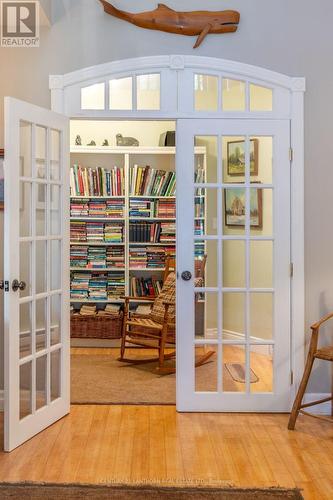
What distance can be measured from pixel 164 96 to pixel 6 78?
1.10 meters

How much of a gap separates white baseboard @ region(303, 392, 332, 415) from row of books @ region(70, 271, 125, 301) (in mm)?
2960

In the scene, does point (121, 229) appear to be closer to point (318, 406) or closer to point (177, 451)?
point (318, 406)

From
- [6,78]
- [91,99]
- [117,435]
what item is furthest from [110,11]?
[117,435]

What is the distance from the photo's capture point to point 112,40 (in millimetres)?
4000

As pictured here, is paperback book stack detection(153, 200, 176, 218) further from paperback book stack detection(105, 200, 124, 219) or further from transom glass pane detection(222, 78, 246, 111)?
transom glass pane detection(222, 78, 246, 111)

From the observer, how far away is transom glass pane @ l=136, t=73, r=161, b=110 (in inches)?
159

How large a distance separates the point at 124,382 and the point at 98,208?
7.57ft

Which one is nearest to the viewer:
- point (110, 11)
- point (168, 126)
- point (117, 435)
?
point (117, 435)

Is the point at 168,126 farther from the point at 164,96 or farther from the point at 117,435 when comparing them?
the point at 117,435

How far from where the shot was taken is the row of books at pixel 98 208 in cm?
650

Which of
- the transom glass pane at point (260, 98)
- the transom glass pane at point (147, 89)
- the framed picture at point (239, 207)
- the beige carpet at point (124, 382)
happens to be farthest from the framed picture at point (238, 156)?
the beige carpet at point (124, 382)

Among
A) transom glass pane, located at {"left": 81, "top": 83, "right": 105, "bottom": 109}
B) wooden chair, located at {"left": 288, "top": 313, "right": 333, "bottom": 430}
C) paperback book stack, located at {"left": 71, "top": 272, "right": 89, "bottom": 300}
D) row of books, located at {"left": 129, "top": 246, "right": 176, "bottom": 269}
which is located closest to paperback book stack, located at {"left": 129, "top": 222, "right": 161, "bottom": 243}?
row of books, located at {"left": 129, "top": 246, "right": 176, "bottom": 269}

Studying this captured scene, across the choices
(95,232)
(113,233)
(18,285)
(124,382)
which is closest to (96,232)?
(95,232)

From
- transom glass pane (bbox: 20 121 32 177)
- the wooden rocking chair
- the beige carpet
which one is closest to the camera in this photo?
transom glass pane (bbox: 20 121 32 177)
